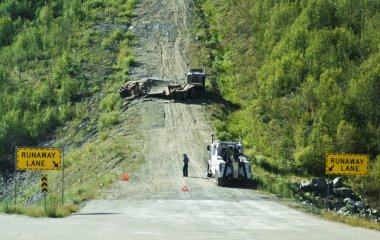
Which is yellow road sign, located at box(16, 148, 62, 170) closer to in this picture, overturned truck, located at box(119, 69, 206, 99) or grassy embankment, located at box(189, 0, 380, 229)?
grassy embankment, located at box(189, 0, 380, 229)

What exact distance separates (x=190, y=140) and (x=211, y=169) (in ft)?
30.1

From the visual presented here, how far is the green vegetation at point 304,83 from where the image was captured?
4625 centimetres

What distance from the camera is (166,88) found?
57.7 m

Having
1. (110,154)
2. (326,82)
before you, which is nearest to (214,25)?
(326,82)

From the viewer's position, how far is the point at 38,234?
18.8 metres

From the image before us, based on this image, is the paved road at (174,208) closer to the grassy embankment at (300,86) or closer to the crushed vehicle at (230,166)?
the crushed vehicle at (230,166)

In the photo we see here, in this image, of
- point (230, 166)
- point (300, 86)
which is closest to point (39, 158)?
point (230, 166)

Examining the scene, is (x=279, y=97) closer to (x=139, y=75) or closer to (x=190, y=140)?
(x=190, y=140)

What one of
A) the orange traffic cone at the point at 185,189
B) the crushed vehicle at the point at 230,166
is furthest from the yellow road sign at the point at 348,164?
the orange traffic cone at the point at 185,189

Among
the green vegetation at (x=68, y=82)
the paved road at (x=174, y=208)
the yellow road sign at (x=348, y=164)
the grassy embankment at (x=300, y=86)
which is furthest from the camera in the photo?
Answer: the grassy embankment at (x=300, y=86)

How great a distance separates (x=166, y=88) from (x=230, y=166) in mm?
22643

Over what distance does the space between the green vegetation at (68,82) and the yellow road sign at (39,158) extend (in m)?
3.82

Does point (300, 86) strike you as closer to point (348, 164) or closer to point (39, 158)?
point (348, 164)

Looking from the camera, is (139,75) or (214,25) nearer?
(139,75)
